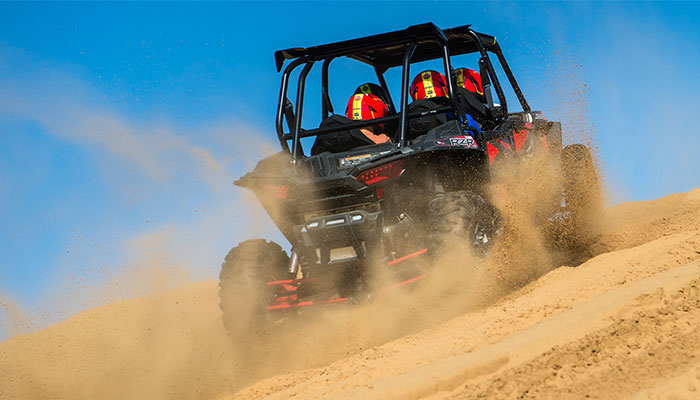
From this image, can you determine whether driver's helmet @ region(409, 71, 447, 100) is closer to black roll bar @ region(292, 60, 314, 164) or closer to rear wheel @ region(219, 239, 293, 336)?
black roll bar @ region(292, 60, 314, 164)

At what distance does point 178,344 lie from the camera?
6.20 metres

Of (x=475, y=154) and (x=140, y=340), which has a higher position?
(x=475, y=154)

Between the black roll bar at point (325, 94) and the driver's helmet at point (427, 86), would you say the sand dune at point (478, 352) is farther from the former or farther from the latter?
the black roll bar at point (325, 94)

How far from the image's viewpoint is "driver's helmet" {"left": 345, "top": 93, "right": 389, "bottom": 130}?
20.9 ft

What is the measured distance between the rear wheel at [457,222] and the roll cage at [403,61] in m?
0.70

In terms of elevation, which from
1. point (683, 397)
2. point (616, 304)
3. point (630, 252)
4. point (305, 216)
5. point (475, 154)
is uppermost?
point (475, 154)

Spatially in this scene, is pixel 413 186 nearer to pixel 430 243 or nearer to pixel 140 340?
pixel 430 243

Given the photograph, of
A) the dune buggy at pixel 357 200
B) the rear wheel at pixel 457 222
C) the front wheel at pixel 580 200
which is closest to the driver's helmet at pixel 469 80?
the dune buggy at pixel 357 200

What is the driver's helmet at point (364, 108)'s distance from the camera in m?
6.37

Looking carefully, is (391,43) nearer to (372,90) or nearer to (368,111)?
(368,111)

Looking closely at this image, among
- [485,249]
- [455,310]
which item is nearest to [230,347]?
[455,310]

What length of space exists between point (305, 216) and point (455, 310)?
1.49 meters

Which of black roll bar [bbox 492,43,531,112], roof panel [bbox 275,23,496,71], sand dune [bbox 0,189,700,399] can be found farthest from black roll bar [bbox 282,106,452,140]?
black roll bar [bbox 492,43,531,112]

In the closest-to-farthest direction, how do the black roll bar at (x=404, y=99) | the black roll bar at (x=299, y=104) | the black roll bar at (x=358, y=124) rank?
1. the black roll bar at (x=404, y=99)
2. the black roll bar at (x=358, y=124)
3. the black roll bar at (x=299, y=104)
